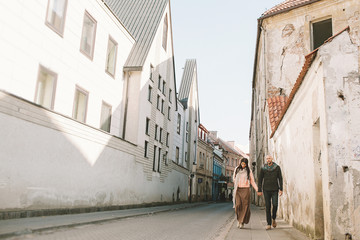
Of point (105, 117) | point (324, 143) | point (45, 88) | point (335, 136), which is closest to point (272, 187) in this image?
point (324, 143)

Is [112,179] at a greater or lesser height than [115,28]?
lesser

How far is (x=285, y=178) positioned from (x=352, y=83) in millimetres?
5890

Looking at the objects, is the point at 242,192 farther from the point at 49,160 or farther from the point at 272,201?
the point at 49,160

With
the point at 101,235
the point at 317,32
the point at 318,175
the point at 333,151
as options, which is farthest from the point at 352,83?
the point at 317,32

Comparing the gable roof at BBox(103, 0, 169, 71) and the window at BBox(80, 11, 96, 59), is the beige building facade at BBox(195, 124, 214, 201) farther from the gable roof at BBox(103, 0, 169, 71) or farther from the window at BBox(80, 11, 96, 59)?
the window at BBox(80, 11, 96, 59)

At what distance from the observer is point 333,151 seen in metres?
5.57

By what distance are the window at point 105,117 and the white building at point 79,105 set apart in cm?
5

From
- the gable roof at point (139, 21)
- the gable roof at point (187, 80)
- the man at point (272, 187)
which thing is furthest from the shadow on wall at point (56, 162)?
the gable roof at point (187, 80)

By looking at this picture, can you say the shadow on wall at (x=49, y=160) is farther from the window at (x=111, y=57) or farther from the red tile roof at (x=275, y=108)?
the red tile roof at (x=275, y=108)

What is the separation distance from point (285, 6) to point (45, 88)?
43.8 feet

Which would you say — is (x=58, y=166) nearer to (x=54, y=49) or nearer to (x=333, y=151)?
(x=54, y=49)

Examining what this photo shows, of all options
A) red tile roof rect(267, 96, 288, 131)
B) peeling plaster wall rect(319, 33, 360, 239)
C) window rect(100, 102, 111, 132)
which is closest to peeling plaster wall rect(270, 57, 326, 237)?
peeling plaster wall rect(319, 33, 360, 239)

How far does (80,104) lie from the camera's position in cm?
1489

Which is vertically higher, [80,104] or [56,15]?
[56,15]
